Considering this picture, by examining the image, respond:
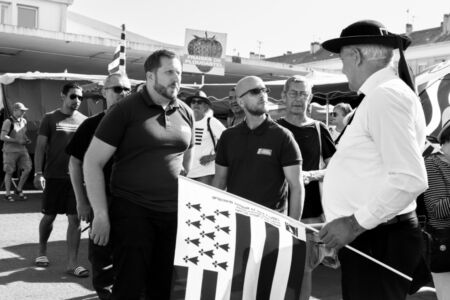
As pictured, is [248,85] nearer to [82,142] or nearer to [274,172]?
[274,172]

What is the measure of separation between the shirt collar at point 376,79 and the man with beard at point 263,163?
1719 millimetres

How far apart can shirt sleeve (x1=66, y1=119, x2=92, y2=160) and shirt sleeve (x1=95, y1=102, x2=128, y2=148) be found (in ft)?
3.00

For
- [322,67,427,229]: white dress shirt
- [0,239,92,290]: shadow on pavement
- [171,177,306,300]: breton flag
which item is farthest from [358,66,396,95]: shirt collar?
[0,239,92,290]: shadow on pavement

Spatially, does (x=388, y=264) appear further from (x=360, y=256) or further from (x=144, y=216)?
(x=144, y=216)

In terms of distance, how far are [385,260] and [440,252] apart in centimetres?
138

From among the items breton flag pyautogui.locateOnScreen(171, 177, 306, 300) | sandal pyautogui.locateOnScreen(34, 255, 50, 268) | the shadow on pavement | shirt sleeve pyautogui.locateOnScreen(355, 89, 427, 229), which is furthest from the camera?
sandal pyautogui.locateOnScreen(34, 255, 50, 268)

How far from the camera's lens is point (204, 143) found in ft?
22.2

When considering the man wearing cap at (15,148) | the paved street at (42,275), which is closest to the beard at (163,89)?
the paved street at (42,275)

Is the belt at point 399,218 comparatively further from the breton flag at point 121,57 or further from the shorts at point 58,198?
the breton flag at point 121,57

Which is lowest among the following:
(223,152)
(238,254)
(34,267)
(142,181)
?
(34,267)

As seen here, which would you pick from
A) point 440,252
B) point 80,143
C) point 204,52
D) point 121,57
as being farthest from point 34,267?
point 204,52

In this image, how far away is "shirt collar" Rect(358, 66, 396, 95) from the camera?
244 centimetres

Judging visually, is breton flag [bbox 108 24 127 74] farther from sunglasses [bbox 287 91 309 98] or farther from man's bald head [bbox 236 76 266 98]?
man's bald head [bbox 236 76 266 98]

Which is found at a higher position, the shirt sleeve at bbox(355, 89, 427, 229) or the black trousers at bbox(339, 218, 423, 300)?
the shirt sleeve at bbox(355, 89, 427, 229)
